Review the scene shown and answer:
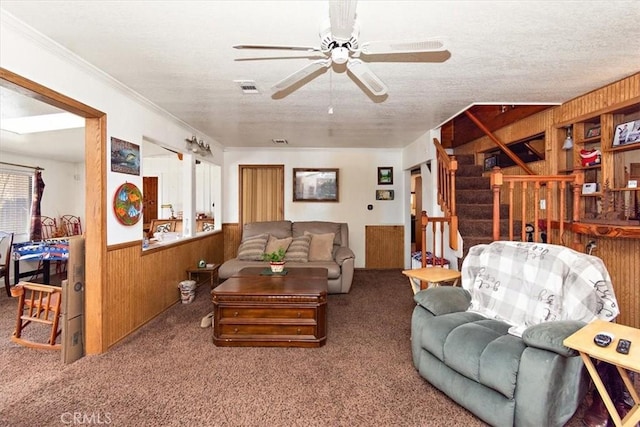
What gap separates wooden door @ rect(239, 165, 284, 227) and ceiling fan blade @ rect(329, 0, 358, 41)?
4.58 meters

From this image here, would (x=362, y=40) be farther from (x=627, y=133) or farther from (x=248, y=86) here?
(x=627, y=133)

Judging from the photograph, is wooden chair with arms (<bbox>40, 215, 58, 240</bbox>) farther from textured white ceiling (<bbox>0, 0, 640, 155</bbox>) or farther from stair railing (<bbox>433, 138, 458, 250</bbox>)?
stair railing (<bbox>433, 138, 458, 250</bbox>)

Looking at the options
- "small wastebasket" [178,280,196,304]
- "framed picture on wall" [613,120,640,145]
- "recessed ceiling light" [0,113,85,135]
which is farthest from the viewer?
"small wastebasket" [178,280,196,304]

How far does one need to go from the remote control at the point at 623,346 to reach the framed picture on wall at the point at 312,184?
483 centimetres

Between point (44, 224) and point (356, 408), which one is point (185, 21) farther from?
point (44, 224)

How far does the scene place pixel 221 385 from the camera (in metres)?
2.23

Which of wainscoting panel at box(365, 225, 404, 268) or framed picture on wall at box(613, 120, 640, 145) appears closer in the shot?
framed picture on wall at box(613, 120, 640, 145)

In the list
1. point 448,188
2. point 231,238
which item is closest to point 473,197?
point 448,188

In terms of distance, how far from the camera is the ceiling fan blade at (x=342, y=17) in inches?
51.6

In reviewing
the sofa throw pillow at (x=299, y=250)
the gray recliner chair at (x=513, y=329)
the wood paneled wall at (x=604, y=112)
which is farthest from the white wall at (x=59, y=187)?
the wood paneled wall at (x=604, y=112)

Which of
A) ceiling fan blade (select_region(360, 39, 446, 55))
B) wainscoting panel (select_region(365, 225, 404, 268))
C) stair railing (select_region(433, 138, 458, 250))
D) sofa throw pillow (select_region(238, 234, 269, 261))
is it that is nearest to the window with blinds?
sofa throw pillow (select_region(238, 234, 269, 261))

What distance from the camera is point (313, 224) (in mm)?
5297

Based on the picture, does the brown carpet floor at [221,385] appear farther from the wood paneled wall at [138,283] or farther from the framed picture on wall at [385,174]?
the framed picture on wall at [385,174]

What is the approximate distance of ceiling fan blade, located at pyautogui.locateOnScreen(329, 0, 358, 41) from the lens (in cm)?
131
